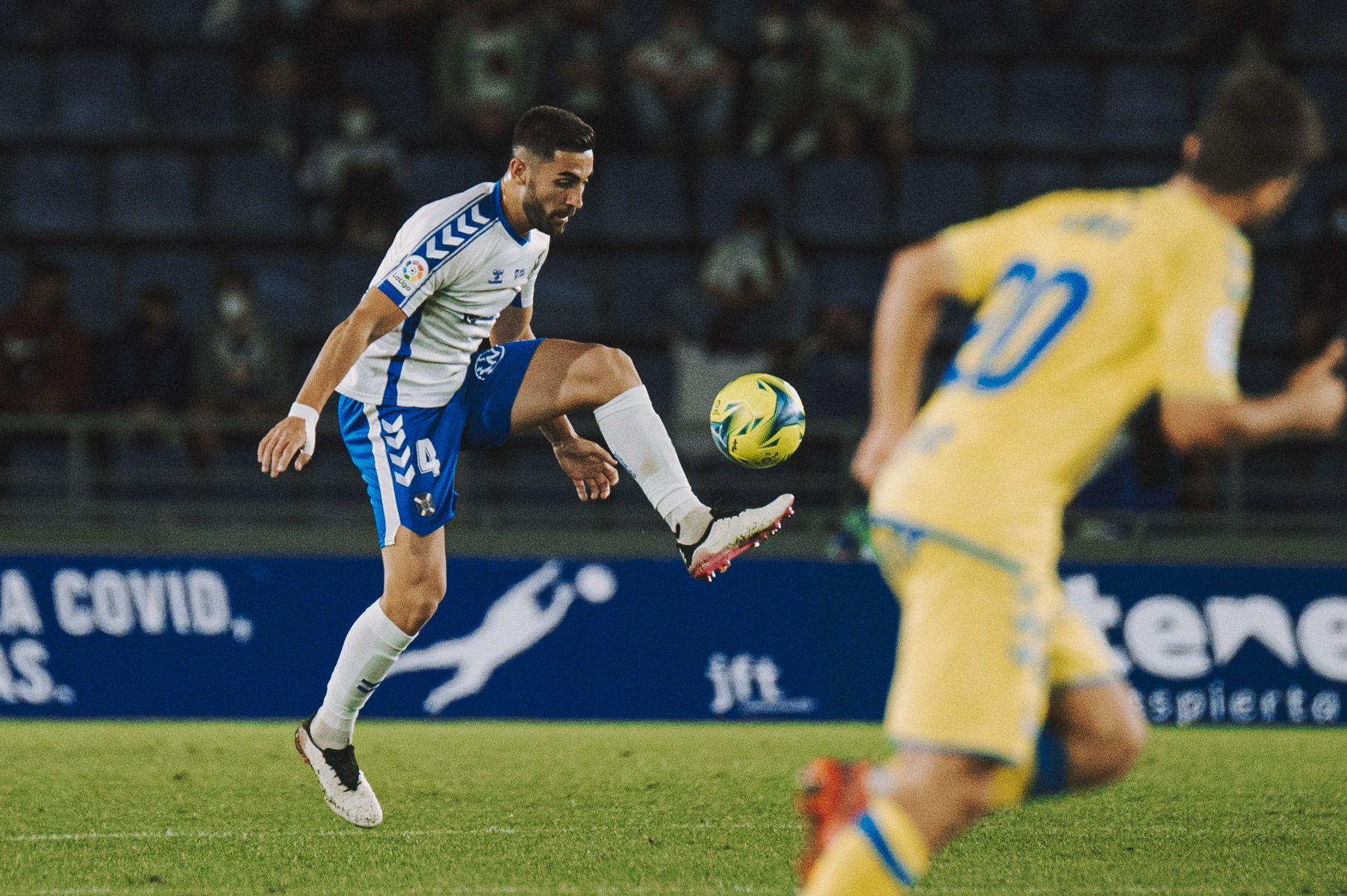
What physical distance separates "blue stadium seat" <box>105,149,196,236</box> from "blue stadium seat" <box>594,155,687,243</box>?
300cm

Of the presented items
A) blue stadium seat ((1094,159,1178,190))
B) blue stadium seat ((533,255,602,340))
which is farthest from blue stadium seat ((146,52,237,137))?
blue stadium seat ((1094,159,1178,190))

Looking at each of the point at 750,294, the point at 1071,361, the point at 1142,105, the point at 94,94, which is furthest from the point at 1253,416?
the point at 94,94

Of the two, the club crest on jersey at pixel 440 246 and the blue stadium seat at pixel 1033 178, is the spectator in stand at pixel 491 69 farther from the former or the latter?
the club crest on jersey at pixel 440 246

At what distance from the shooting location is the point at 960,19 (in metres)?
13.2

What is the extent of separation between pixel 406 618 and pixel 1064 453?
10.4ft

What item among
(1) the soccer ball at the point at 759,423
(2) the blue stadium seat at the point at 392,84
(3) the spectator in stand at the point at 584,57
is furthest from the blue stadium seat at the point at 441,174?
(1) the soccer ball at the point at 759,423

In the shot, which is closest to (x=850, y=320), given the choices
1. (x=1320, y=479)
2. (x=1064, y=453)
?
(x=1320, y=479)

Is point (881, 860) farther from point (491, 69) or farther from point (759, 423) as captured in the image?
point (491, 69)

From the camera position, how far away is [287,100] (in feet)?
39.9

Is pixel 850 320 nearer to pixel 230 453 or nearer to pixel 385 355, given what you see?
pixel 230 453

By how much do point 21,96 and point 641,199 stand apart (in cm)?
480

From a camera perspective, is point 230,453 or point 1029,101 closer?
point 230,453

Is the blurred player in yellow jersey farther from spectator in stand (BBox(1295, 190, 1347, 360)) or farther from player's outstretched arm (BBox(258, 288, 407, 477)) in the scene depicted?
spectator in stand (BBox(1295, 190, 1347, 360))

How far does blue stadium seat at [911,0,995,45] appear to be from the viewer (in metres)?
13.2
